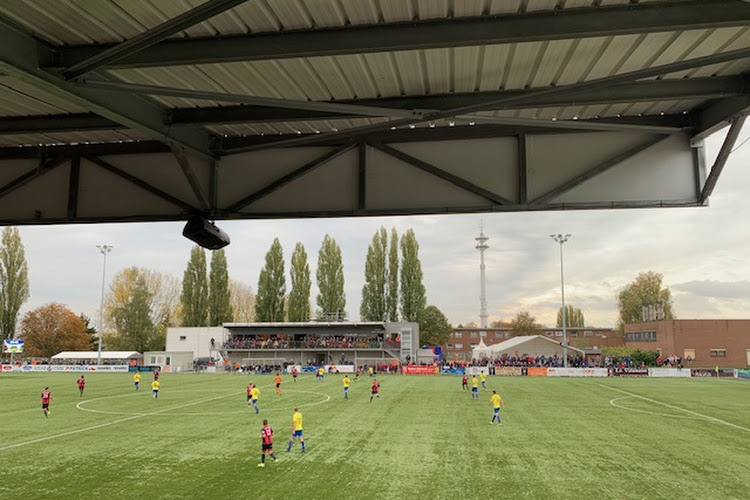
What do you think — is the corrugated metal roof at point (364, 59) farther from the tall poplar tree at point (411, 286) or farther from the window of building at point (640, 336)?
the window of building at point (640, 336)

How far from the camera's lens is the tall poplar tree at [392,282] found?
276 ft

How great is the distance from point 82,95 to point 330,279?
7945cm

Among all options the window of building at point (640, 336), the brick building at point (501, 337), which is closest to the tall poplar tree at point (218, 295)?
the brick building at point (501, 337)

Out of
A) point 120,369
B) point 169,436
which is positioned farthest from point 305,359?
point 169,436

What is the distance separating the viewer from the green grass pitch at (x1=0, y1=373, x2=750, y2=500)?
14.5 meters

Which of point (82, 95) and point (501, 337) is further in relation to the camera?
point (501, 337)

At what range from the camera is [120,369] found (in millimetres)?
68438

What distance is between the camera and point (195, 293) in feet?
279

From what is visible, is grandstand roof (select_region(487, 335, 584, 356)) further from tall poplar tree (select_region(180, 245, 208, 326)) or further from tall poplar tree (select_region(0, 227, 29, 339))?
tall poplar tree (select_region(0, 227, 29, 339))

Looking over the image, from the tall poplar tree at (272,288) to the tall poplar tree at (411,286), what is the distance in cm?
1854

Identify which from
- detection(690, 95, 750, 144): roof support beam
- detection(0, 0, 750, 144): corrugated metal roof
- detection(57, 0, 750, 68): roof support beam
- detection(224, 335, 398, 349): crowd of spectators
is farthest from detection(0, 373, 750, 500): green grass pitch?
detection(224, 335, 398, 349): crowd of spectators

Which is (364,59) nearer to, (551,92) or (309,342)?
(551,92)

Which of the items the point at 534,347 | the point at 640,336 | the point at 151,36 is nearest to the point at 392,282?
the point at 534,347

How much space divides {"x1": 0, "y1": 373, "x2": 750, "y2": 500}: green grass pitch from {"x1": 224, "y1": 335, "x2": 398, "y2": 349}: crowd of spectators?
3751 cm
